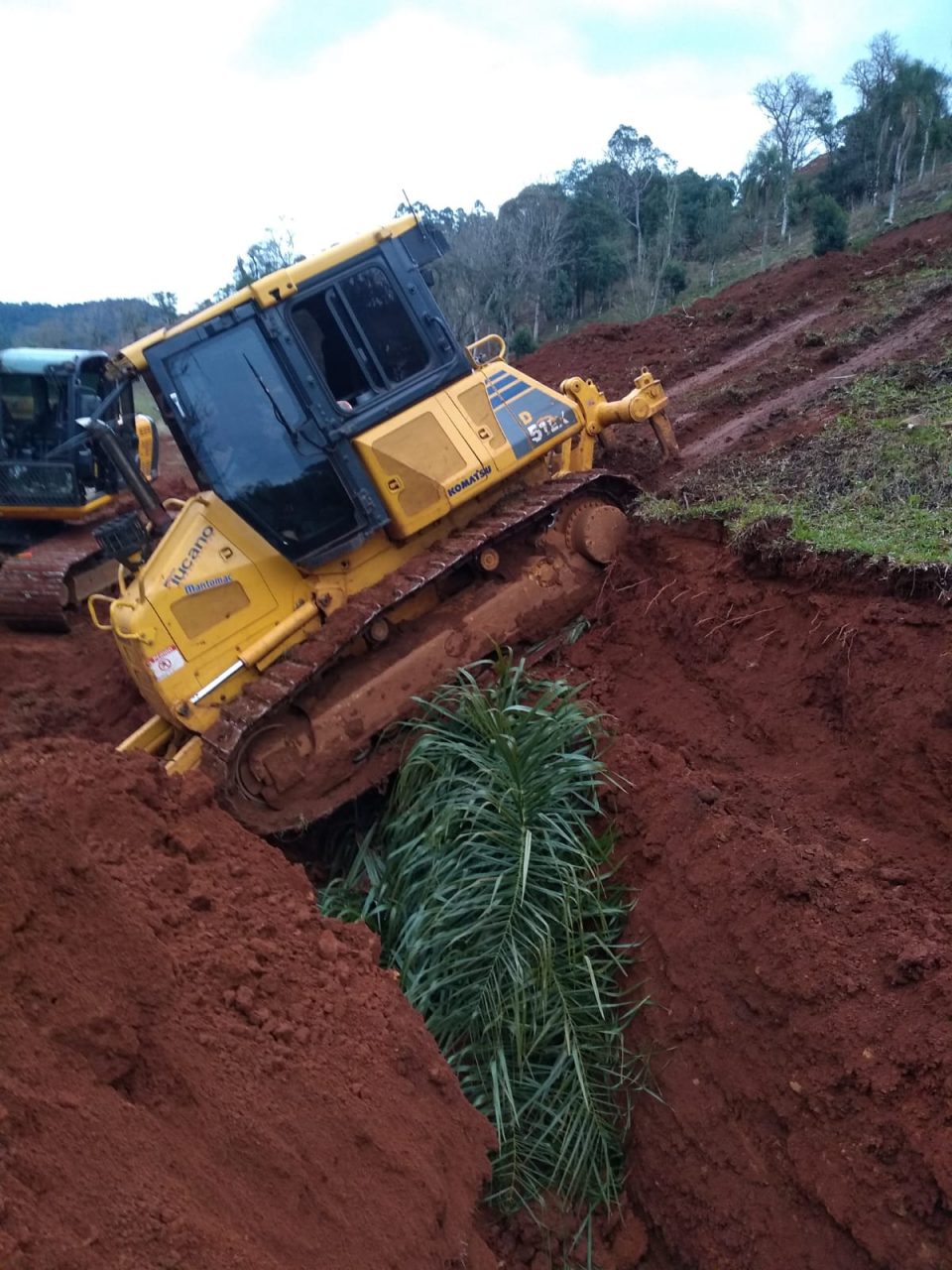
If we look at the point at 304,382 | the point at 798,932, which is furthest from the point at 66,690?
the point at 798,932

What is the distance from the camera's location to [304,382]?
5.01 metres

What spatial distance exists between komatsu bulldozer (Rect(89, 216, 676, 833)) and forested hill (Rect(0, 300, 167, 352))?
84.1 ft

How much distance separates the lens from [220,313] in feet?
16.2

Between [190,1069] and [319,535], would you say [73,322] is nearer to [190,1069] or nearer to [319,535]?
[319,535]

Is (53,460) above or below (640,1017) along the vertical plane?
above

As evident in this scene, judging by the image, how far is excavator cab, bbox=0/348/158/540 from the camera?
9906 mm

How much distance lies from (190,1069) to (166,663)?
8.60ft

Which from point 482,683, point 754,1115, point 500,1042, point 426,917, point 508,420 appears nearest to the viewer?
point 754,1115

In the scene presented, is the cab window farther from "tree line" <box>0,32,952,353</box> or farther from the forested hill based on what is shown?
the forested hill

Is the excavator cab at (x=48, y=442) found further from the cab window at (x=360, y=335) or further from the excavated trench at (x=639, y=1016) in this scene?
the excavated trench at (x=639, y=1016)

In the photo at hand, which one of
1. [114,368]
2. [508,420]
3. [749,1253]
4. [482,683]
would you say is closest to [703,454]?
[508,420]

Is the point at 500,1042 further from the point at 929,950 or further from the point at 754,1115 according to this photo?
the point at 929,950

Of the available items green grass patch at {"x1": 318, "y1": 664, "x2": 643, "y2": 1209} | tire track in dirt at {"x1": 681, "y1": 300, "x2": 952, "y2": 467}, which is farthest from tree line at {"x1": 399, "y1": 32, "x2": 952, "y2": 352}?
green grass patch at {"x1": 318, "y1": 664, "x2": 643, "y2": 1209}

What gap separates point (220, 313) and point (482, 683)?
8.04 ft
